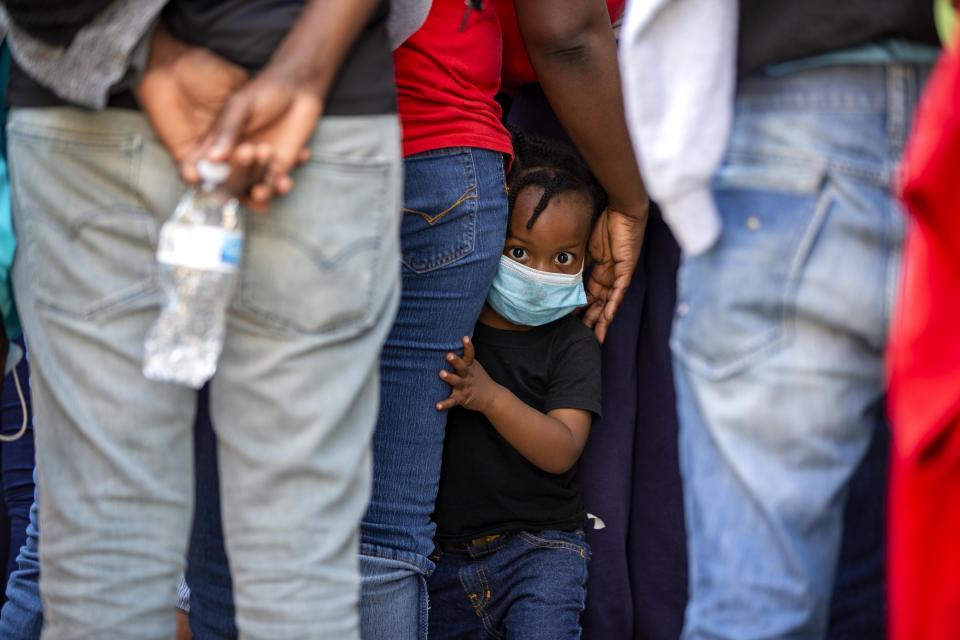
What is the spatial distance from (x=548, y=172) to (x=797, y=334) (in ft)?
4.17

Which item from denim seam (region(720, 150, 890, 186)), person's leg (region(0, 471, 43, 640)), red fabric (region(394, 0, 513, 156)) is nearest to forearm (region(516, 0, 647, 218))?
red fabric (region(394, 0, 513, 156))

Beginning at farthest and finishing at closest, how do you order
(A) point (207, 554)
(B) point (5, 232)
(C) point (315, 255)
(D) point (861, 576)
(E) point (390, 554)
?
(E) point (390, 554) → (A) point (207, 554) → (D) point (861, 576) → (B) point (5, 232) → (C) point (315, 255)

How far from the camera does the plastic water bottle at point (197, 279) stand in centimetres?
131

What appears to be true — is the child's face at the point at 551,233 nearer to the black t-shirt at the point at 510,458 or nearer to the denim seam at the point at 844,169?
the black t-shirt at the point at 510,458

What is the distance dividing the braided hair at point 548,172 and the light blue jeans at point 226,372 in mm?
1033

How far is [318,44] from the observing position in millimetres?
1370

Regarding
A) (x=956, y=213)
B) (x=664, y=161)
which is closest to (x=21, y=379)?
(x=664, y=161)

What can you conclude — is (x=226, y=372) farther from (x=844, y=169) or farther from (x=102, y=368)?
(x=844, y=169)

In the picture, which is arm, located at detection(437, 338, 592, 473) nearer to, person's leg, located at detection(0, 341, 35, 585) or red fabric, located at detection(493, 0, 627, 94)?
red fabric, located at detection(493, 0, 627, 94)

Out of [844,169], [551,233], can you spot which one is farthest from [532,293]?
[844,169]

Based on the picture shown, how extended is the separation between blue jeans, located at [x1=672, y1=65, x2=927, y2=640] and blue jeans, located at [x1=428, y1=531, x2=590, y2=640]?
108 centimetres

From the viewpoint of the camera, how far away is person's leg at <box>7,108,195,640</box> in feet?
4.64

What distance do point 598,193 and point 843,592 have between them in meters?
1.13

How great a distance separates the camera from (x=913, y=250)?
Answer: 1177 millimetres
